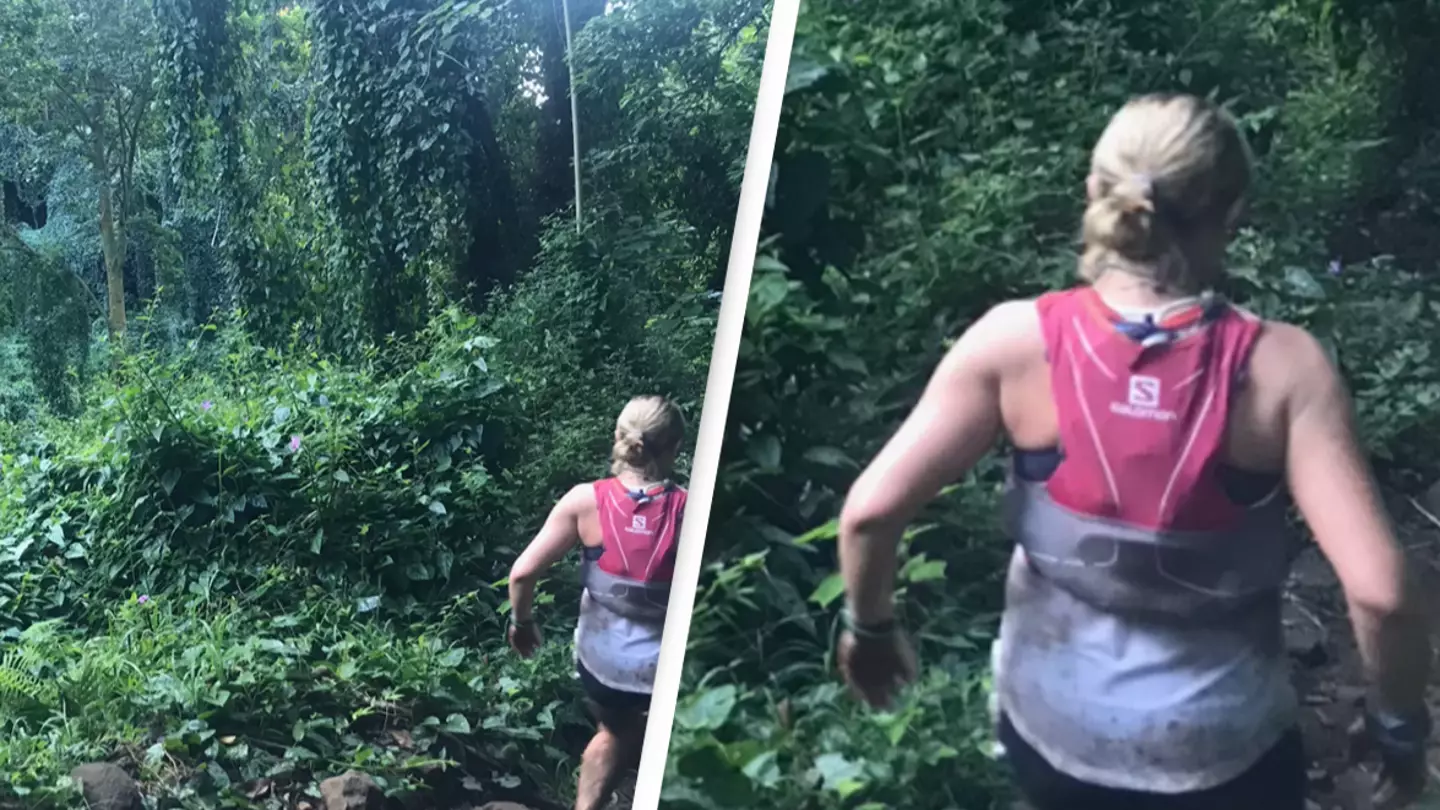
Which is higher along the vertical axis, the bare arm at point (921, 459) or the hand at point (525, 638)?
the bare arm at point (921, 459)

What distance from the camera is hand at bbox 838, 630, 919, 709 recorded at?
1252mm

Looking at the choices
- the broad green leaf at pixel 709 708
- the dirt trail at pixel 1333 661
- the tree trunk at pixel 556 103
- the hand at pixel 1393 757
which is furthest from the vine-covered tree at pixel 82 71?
the hand at pixel 1393 757

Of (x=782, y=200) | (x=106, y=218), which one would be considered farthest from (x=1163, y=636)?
(x=106, y=218)

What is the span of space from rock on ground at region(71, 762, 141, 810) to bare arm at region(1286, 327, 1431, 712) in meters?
1.62

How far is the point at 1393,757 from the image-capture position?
1.10 metres

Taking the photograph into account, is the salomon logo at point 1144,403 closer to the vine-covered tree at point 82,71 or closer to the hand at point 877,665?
the hand at point 877,665

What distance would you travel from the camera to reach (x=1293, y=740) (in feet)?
3.67

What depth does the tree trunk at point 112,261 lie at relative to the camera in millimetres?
1562

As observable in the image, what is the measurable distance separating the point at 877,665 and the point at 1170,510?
394 mm

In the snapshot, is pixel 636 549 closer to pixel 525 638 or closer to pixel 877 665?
pixel 525 638

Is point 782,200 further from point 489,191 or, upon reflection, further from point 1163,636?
point 1163,636

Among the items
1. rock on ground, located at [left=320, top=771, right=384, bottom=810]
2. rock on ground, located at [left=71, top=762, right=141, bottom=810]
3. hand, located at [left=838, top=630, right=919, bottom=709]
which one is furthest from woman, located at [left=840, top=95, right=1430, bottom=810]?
rock on ground, located at [left=71, top=762, right=141, bottom=810]

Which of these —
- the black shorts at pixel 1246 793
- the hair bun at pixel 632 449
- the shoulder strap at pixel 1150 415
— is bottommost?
the black shorts at pixel 1246 793

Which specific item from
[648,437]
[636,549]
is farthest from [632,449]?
[636,549]
